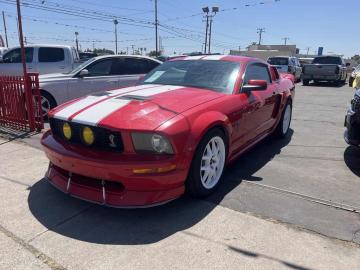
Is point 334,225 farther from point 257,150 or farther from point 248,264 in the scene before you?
point 257,150

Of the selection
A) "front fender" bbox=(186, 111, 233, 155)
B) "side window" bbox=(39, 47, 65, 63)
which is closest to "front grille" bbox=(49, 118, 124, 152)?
"front fender" bbox=(186, 111, 233, 155)

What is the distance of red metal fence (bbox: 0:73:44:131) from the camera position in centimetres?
610

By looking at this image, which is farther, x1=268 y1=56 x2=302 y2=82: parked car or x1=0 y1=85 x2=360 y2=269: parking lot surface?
x1=268 y1=56 x2=302 y2=82: parked car

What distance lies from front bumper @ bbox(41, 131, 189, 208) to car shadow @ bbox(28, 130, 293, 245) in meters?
0.20

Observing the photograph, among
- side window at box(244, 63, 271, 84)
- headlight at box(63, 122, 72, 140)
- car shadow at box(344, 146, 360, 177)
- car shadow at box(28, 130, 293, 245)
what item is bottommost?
car shadow at box(344, 146, 360, 177)

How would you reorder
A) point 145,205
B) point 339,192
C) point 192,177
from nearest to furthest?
point 145,205
point 192,177
point 339,192

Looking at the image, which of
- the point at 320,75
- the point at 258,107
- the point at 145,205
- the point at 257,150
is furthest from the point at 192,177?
the point at 320,75

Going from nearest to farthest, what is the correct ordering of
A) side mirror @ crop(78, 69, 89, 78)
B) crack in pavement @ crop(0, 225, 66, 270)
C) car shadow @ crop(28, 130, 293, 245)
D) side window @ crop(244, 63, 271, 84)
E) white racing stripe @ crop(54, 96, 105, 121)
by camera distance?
crack in pavement @ crop(0, 225, 66, 270), car shadow @ crop(28, 130, 293, 245), white racing stripe @ crop(54, 96, 105, 121), side window @ crop(244, 63, 271, 84), side mirror @ crop(78, 69, 89, 78)

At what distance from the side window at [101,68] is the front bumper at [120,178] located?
16.3ft

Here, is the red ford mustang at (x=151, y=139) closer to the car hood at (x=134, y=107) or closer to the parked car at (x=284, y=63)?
the car hood at (x=134, y=107)

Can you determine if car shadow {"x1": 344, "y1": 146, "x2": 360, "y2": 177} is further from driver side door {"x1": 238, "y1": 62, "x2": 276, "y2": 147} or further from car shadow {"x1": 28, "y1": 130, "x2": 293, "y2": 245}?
car shadow {"x1": 28, "y1": 130, "x2": 293, "y2": 245}

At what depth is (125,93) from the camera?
3908 mm

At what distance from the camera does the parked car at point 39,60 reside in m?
10.1

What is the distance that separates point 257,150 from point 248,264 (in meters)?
2.98
